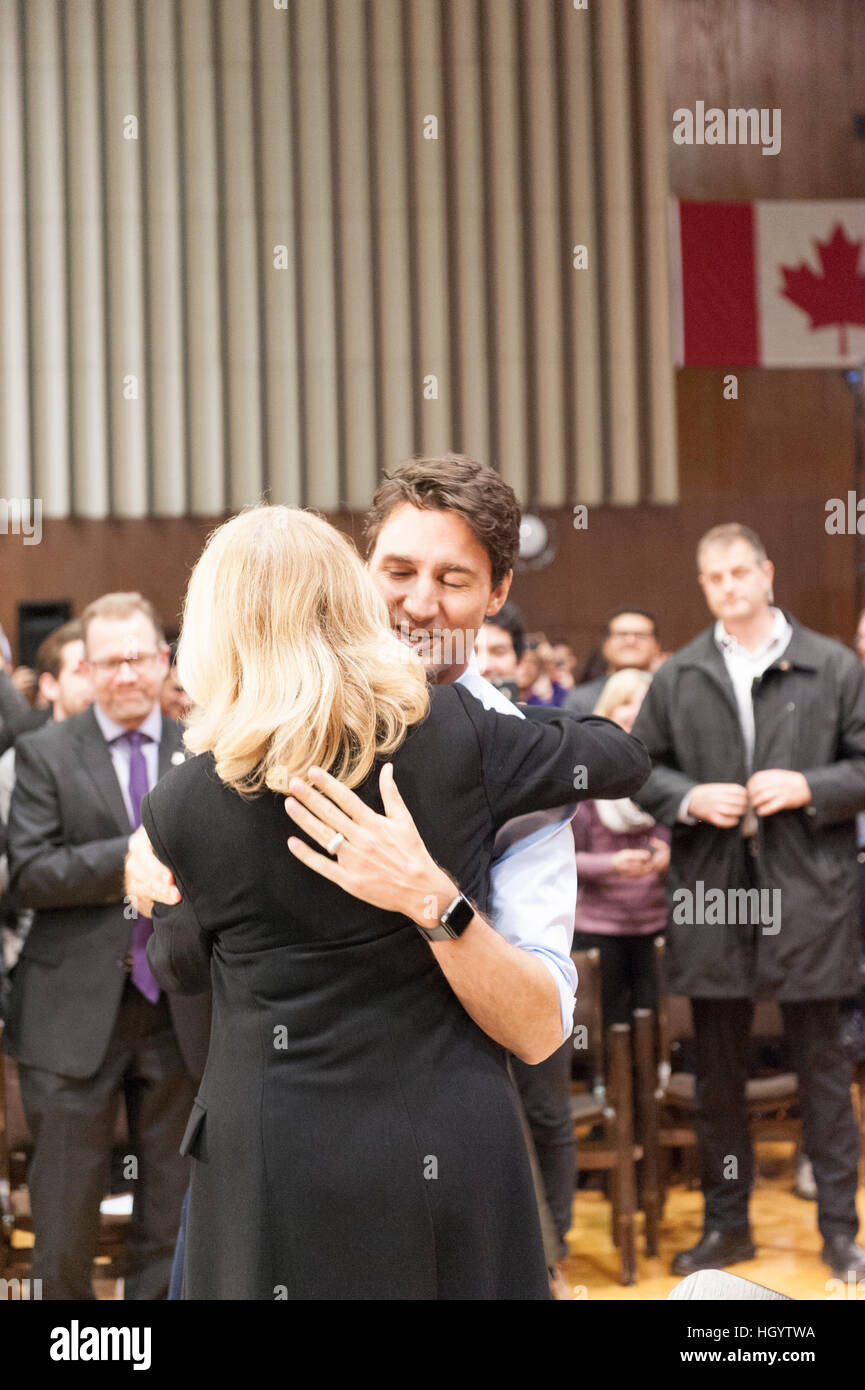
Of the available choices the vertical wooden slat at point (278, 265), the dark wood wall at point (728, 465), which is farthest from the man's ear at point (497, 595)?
the dark wood wall at point (728, 465)

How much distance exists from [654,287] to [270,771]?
6.12 m

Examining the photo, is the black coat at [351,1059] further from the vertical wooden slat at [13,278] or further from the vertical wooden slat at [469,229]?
the vertical wooden slat at [13,278]

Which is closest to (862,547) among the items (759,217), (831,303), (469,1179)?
(831,303)

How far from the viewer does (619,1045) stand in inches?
134

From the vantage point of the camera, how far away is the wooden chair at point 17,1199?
303 centimetres

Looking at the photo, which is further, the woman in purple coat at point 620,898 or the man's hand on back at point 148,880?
the woman in purple coat at point 620,898

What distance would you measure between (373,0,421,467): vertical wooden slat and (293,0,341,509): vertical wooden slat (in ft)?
0.82

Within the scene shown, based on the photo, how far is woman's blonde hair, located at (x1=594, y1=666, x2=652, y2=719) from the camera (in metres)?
4.06

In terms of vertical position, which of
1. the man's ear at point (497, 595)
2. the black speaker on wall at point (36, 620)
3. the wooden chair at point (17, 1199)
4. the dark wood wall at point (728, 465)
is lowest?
the wooden chair at point (17, 1199)

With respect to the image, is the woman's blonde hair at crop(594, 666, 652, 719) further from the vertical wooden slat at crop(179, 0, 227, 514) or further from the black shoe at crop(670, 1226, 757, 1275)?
the vertical wooden slat at crop(179, 0, 227, 514)

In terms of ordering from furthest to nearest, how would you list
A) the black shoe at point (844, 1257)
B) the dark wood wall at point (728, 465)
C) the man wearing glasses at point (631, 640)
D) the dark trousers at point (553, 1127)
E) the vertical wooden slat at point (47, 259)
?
the dark wood wall at point (728, 465) < the vertical wooden slat at point (47, 259) < the man wearing glasses at point (631, 640) < the black shoe at point (844, 1257) < the dark trousers at point (553, 1127)

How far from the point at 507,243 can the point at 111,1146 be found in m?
5.25

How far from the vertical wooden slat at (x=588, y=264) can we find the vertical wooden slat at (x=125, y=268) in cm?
217

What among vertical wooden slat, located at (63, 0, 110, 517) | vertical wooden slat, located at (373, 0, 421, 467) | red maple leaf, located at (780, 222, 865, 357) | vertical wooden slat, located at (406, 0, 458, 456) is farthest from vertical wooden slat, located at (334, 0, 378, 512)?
red maple leaf, located at (780, 222, 865, 357)
